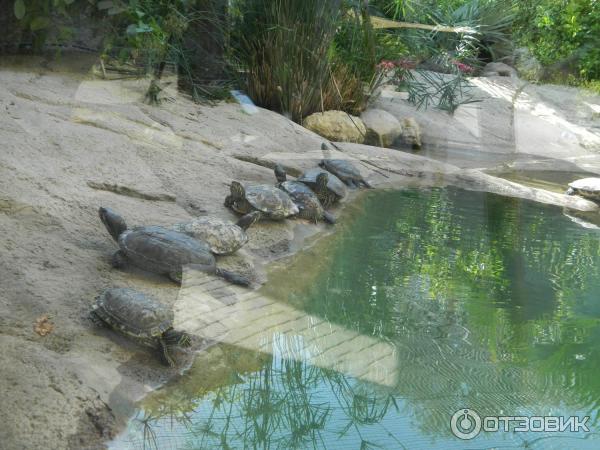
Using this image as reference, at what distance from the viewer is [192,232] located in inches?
169

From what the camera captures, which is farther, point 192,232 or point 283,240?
point 283,240

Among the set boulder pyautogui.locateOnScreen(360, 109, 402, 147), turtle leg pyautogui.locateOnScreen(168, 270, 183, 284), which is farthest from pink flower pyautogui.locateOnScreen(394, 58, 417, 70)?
turtle leg pyautogui.locateOnScreen(168, 270, 183, 284)

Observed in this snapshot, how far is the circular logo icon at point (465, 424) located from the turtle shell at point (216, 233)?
191cm

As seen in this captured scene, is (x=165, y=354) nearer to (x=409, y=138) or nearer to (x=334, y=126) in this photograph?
(x=334, y=126)

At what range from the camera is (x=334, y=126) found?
8.78 metres

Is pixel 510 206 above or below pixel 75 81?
below

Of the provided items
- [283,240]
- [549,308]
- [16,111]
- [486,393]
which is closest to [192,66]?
[16,111]

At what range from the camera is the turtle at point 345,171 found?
6.95 metres

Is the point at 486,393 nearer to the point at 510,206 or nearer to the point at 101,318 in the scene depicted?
the point at 101,318

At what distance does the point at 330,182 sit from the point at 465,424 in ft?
12.4

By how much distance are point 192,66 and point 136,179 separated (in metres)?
3.28

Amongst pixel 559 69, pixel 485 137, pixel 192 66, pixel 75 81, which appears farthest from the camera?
pixel 559 69

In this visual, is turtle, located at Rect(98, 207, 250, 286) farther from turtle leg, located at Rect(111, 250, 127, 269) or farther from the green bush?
the green bush

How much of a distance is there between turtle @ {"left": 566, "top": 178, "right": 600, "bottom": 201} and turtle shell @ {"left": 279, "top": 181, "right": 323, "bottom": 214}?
3.29 meters
